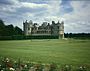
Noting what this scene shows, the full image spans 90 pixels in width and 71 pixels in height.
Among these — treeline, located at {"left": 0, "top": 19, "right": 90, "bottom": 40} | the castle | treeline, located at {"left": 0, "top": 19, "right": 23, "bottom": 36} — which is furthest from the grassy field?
treeline, located at {"left": 0, "top": 19, "right": 23, "bottom": 36}

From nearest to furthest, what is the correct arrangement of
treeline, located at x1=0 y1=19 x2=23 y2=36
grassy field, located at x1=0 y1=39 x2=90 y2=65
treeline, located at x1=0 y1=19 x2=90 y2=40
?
grassy field, located at x1=0 y1=39 x2=90 y2=65 < treeline, located at x1=0 y1=19 x2=90 y2=40 < treeline, located at x1=0 y1=19 x2=23 y2=36

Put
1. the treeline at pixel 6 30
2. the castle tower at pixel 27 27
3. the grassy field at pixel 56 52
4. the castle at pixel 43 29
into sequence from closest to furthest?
the grassy field at pixel 56 52 → the castle at pixel 43 29 → the castle tower at pixel 27 27 → the treeline at pixel 6 30

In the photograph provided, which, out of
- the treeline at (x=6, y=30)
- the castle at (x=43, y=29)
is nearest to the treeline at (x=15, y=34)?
the treeline at (x=6, y=30)

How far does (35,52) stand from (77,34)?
1.53 m

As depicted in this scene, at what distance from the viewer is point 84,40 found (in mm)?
4633

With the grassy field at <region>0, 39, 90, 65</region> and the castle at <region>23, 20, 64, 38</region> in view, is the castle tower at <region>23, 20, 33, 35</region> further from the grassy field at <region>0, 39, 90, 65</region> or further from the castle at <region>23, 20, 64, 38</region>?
the grassy field at <region>0, 39, 90, 65</region>

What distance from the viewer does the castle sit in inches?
197

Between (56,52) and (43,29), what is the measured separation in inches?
31.1

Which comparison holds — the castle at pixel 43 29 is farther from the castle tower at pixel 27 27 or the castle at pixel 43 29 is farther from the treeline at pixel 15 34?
the treeline at pixel 15 34

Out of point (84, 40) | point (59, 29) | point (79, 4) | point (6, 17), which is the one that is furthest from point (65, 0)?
point (6, 17)

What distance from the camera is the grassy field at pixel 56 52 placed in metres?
4.54

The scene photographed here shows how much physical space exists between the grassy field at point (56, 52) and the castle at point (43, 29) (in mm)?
298

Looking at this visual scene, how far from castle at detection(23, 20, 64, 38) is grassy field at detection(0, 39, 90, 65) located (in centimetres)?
30

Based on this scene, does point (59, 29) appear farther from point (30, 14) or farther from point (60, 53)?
point (30, 14)
